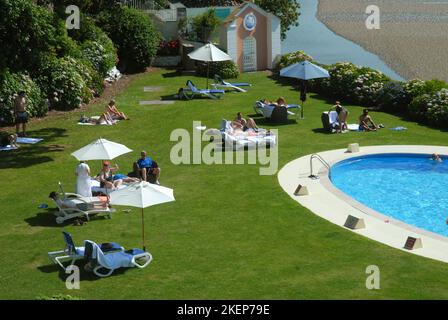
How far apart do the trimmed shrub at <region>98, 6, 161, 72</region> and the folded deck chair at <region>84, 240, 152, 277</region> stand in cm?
2853

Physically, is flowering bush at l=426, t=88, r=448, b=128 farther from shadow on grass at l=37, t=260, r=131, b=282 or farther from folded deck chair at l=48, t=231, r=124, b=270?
shadow on grass at l=37, t=260, r=131, b=282

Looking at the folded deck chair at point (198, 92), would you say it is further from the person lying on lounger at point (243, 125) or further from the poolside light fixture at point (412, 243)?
the poolside light fixture at point (412, 243)

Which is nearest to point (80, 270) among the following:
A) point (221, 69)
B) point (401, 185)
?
point (401, 185)

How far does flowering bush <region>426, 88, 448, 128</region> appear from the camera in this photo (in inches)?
1251

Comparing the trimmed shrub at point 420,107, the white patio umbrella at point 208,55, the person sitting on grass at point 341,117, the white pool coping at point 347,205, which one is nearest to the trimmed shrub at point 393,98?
the trimmed shrub at point 420,107

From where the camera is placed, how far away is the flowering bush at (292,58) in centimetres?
4181

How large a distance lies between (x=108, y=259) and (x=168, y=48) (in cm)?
3207

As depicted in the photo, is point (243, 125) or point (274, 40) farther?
point (274, 40)

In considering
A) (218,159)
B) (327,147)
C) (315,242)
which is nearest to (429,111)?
(327,147)

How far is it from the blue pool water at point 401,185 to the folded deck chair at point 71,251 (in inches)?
351

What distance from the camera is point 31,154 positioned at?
27094mm

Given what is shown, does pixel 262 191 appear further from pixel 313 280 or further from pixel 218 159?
pixel 313 280

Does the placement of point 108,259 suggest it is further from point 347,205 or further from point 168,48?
point 168,48

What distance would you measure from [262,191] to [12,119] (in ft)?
43.7
